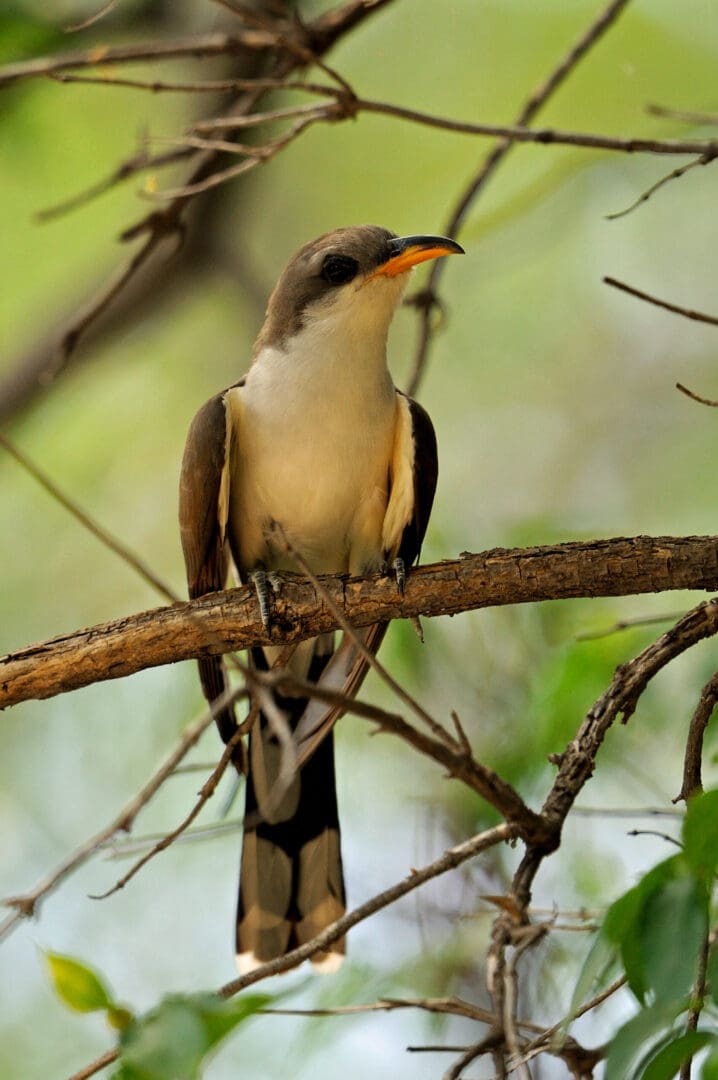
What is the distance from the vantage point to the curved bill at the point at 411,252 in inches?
180

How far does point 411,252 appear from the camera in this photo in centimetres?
466

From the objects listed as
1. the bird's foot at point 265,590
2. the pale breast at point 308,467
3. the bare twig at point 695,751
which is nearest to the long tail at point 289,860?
the pale breast at point 308,467

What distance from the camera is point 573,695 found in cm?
397

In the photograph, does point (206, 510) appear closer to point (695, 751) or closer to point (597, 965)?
point (695, 751)

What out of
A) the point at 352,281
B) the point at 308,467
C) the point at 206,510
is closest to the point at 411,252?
the point at 352,281

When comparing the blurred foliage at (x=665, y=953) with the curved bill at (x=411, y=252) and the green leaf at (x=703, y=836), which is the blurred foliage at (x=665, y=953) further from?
the curved bill at (x=411, y=252)

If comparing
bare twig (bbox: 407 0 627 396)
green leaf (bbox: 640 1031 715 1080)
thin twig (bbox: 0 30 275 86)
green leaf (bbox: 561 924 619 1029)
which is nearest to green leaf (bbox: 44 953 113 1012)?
green leaf (bbox: 561 924 619 1029)

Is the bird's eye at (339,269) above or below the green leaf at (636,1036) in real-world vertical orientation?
above

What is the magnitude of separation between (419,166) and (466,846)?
784 cm

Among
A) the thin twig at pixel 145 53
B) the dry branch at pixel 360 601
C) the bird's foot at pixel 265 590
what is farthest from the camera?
the thin twig at pixel 145 53

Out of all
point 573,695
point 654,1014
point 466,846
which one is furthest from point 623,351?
point 654,1014

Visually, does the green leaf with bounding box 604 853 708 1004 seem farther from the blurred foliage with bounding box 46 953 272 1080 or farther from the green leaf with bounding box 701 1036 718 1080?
the blurred foliage with bounding box 46 953 272 1080

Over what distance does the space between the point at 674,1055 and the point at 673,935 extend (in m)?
0.16

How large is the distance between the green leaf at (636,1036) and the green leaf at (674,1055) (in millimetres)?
24
